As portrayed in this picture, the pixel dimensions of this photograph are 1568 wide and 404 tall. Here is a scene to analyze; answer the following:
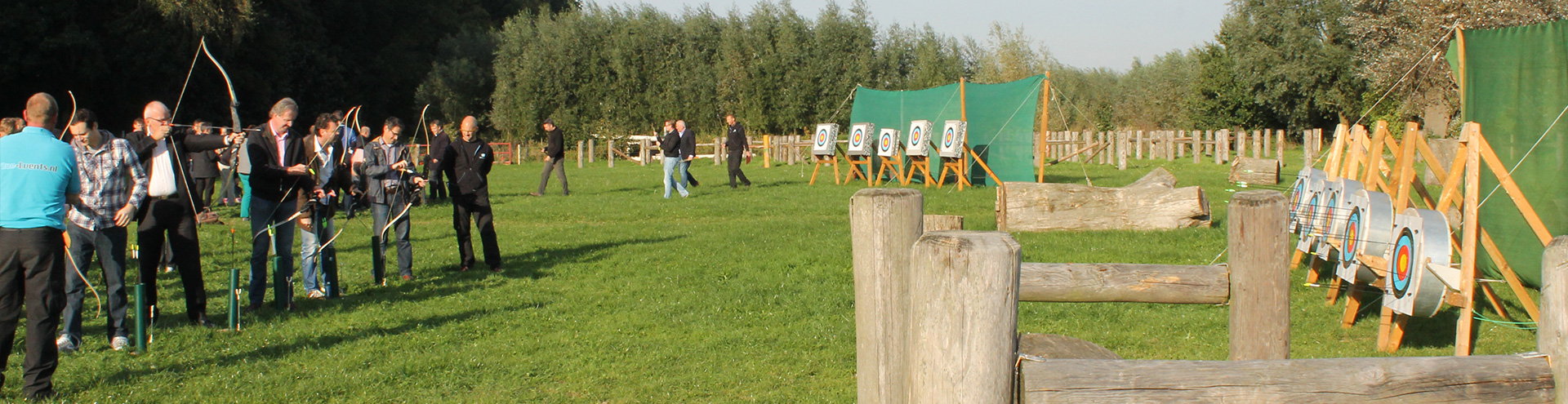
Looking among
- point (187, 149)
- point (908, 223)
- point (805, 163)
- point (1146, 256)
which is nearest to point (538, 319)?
point (187, 149)

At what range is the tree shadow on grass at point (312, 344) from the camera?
580cm

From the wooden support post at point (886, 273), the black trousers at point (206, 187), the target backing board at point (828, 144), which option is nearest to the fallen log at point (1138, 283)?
the wooden support post at point (886, 273)

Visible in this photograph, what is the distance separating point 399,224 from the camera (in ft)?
30.1

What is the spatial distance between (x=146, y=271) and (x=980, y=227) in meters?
8.79

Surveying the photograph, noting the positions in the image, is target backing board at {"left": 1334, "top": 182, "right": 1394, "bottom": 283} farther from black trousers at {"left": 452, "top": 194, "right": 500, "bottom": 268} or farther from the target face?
black trousers at {"left": 452, "top": 194, "right": 500, "bottom": 268}

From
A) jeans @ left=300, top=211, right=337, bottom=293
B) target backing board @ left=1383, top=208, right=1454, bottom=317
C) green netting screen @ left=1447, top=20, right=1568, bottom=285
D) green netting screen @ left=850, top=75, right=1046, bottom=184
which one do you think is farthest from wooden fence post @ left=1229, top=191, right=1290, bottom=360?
green netting screen @ left=850, top=75, right=1046, bottom=184

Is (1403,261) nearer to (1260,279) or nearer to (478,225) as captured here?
(1260,279)

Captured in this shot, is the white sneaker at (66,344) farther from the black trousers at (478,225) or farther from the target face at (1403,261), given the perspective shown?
the target face at (1403,261)

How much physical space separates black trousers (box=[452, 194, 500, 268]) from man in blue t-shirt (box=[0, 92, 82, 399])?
4.43m

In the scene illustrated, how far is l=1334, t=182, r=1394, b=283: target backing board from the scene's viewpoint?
6.10m

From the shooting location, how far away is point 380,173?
9.06m

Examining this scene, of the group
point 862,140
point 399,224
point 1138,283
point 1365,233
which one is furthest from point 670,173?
point 1138,283

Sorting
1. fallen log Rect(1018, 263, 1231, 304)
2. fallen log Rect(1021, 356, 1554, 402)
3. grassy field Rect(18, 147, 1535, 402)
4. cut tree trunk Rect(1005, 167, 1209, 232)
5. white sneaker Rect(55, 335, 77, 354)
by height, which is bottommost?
grassy field Rect(18, 147, 1535, 402)

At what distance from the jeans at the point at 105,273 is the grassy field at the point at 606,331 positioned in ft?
0.63
